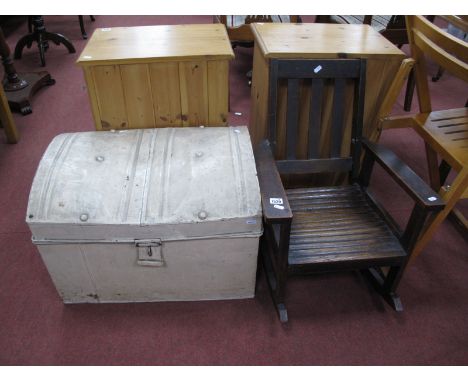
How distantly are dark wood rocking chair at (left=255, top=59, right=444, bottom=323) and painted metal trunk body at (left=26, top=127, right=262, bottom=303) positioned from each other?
115 millimetres

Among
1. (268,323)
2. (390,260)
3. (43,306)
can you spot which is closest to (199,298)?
(268,323)

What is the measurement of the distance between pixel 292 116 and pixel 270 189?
0.44m

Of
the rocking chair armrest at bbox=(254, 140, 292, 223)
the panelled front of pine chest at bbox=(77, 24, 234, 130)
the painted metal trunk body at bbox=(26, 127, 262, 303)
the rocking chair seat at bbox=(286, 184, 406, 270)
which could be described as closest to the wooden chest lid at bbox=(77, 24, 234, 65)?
the panelled front of pine chest at bbox=(77, 24, 234, 130)

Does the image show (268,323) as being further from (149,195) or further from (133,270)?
(149,195)

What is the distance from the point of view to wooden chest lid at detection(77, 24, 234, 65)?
1.45m

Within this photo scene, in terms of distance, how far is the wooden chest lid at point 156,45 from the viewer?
1447 mm

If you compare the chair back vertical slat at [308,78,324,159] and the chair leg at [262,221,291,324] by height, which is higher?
the chair back vertical slat at [308,78,324,159]

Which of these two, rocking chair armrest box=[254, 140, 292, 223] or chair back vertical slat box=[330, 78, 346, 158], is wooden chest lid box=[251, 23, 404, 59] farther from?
rocking chair armrest box=[254, 140, 292, 223]

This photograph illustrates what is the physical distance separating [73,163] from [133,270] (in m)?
0.47

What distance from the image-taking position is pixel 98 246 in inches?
52.3

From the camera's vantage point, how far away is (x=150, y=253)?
1.35 m

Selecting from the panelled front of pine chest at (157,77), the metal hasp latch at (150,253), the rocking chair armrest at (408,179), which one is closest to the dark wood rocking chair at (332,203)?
the rocking chair armrest at (408,179)

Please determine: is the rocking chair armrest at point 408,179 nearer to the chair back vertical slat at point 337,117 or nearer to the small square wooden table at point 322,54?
the chair back vertical slat at point 337,117
